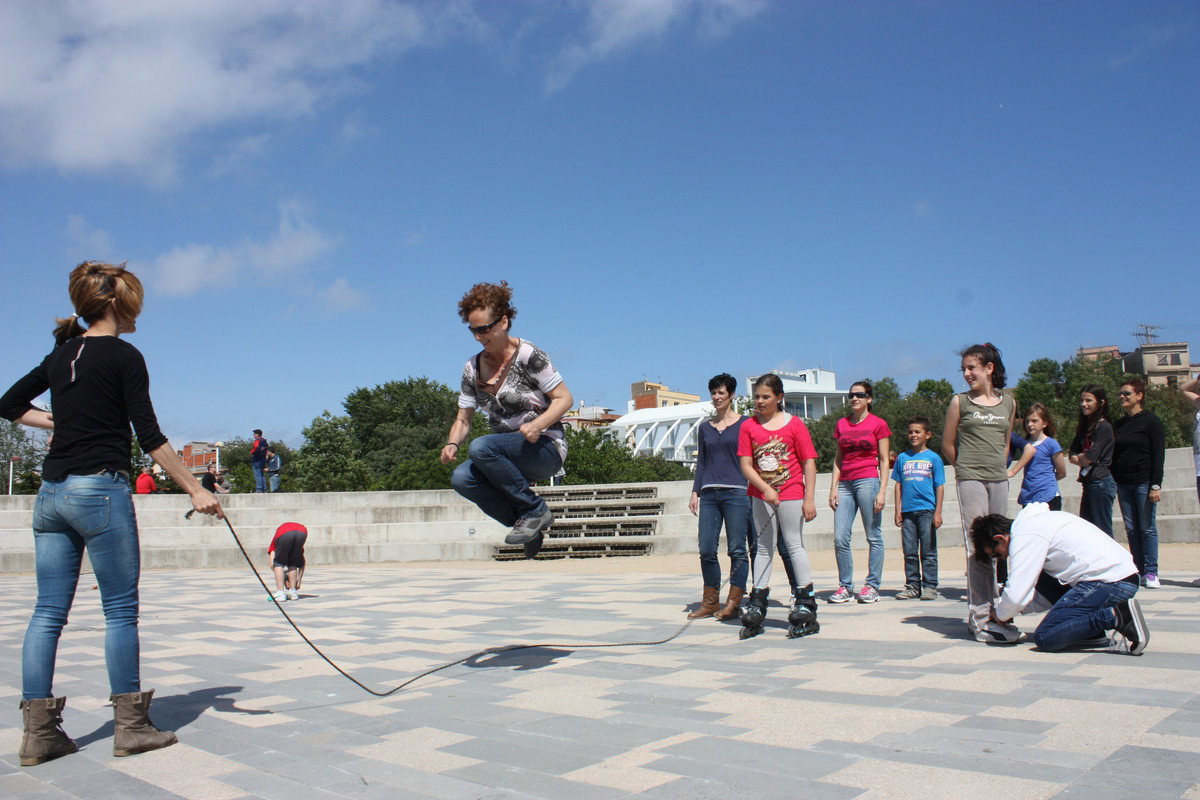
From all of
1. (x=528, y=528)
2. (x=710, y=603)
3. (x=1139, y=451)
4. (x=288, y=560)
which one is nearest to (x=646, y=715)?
(x=528, y=528)

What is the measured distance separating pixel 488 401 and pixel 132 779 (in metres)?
2.69

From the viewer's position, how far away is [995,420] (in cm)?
573

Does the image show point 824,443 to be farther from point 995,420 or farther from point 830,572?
point 995,420

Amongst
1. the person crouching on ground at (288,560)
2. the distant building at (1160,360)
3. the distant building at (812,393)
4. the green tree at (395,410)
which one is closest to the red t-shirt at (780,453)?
the person crouching on ground at (288,560)

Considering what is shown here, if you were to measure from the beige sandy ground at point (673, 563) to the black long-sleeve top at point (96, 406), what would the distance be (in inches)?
385

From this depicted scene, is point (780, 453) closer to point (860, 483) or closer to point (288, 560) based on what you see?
point (860, 483)

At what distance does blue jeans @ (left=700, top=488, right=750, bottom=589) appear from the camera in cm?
677

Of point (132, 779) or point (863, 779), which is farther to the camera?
point (132, 779)

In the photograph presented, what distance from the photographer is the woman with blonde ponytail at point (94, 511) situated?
3473mm

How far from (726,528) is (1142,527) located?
13.7 feet

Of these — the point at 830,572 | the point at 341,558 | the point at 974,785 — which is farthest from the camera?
the point at 341,558

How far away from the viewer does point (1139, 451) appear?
7828 mm

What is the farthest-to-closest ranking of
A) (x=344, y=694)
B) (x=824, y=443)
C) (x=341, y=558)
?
(x=824, y=443) < (x=341, y=558) < (x=344, y=694)

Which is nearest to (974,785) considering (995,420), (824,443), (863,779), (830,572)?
(863,779)
